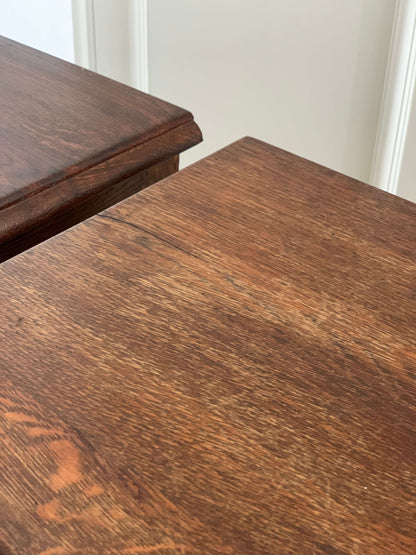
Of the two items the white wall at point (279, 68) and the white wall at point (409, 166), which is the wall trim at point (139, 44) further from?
the white wall at point (409, 166)

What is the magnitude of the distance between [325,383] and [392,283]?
116 millimetres

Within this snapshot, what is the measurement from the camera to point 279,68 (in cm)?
192

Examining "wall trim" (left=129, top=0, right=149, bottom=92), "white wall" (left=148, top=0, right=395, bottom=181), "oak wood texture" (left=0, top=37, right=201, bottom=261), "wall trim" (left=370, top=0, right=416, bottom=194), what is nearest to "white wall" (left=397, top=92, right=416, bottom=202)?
"wall trim" (left=370, top=0, right=416, bottom=194)

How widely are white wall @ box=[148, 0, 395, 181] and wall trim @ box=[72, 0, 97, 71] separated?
18 centimetres

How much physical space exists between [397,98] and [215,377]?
1.62 metres

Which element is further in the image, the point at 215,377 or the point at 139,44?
the point at 139,44

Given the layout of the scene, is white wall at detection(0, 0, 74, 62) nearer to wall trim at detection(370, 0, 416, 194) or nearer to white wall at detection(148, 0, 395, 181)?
white wall at detection(148, 0, 395, 181)

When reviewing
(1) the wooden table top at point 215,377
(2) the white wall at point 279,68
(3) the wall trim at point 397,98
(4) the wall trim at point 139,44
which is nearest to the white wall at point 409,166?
(3) the wall trim at point 397,98

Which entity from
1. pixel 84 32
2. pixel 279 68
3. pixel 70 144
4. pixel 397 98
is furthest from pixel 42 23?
pixel 70 144

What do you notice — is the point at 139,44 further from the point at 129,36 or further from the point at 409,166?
the point at 409,166

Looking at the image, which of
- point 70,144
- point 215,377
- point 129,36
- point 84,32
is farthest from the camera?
point 129,36

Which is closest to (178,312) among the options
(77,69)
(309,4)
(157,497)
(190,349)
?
(190,349)

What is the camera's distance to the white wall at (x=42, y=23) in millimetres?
1763

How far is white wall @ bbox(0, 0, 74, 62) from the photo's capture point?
1763 millimetres
